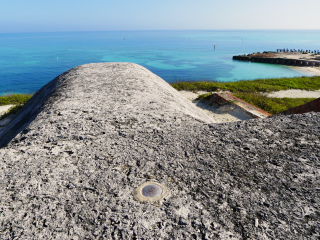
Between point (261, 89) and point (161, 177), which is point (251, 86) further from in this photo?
point (161, 177)

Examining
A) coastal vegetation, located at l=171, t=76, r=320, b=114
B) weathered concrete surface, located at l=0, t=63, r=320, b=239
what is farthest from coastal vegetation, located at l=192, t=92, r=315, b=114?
weathered concrete surface, located at l=0, t=63, r=320, b=239

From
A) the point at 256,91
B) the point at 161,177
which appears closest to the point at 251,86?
the point at 256,91

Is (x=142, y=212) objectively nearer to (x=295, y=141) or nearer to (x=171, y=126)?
(x=171, y=126)

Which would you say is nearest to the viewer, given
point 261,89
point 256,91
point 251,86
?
point 256,91

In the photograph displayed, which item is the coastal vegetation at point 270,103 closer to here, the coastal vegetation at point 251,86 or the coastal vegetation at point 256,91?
the coastal vegetation at point 256,91

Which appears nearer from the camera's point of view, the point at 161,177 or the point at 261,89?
the point at 161,177

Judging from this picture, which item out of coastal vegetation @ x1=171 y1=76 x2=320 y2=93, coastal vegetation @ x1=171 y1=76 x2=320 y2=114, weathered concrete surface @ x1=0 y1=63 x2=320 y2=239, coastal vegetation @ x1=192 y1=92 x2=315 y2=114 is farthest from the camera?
coastal vegetation @ x1=171 y1=76 x2=320 y2=93

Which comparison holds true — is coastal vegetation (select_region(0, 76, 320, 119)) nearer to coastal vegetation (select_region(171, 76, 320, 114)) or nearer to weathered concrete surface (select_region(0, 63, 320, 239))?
coastal vegetation (select_region(171, 76, 320, 114))

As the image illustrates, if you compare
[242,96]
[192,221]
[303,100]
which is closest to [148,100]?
[192,221]
